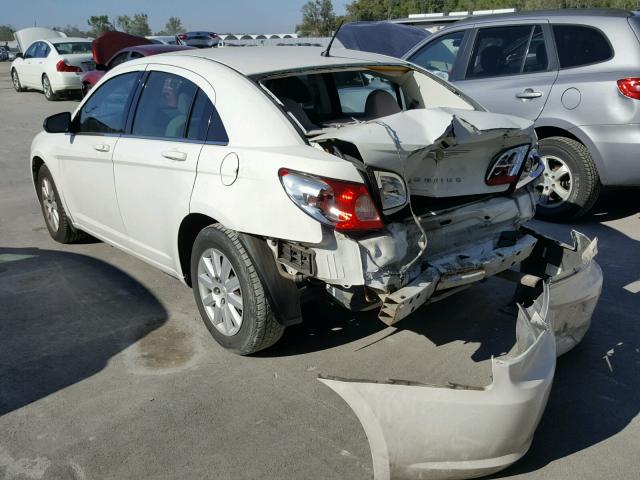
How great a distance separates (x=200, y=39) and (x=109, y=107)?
20.5 m

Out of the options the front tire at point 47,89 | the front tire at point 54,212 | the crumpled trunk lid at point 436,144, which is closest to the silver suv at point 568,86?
the crumpled trunk lid at point 436,144

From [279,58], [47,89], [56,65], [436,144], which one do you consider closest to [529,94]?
Result: [279,58]

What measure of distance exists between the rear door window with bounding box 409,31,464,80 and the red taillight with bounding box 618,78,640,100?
196 cm

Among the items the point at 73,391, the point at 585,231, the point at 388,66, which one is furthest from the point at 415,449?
the point at 585,231

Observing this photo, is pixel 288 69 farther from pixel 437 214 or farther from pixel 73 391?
pixel 73 391

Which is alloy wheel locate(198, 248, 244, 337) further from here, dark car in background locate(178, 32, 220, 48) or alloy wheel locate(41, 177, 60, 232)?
Answer: dark car in background locate(178, 32, 220, 48)

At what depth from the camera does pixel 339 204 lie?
3.11 m

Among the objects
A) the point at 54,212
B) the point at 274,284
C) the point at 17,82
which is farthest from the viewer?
the point at 17,82

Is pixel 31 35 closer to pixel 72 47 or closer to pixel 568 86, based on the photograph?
pixel 72 47

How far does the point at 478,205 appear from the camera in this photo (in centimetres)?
366

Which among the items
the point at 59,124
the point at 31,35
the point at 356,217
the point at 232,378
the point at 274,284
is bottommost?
the point at 232,378

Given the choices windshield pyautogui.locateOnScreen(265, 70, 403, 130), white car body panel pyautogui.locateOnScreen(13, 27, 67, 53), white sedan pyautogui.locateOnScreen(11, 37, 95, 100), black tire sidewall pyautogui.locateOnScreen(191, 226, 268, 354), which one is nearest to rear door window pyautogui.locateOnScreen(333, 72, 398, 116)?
windshield pyautogui.locateOnScreen(265, 70, 403, 130)

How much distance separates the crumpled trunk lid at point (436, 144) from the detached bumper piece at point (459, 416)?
3.03 feet

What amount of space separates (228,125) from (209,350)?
134 cm
